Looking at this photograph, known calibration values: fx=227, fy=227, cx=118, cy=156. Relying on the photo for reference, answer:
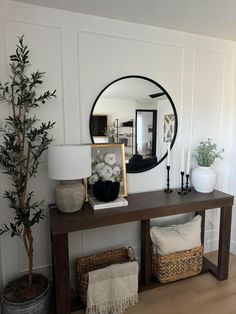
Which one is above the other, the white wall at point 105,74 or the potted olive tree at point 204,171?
the white wall at point 105,74

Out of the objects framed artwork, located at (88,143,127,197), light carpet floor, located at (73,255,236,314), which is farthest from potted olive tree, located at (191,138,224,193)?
light carpet floor, located at (73,255,236,314)

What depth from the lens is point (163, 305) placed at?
1887mm

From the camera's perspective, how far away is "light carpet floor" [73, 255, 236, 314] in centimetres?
183

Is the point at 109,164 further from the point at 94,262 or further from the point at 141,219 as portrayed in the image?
the point at 94,262

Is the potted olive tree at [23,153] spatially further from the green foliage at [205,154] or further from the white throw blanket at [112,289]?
the green foliage at [205,154]

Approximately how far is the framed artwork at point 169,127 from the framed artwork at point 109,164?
0.52 meters

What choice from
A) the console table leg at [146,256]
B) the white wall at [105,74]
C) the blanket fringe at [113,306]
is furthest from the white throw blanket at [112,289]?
the white wall at [105,74]

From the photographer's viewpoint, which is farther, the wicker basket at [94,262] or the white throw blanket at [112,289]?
the wicker basket at [94,262]

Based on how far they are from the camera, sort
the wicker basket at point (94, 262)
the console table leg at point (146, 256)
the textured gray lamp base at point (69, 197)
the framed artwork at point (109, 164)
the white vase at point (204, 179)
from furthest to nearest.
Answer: the white vase at point (204, 179), the console table leg at point (146, 256), the framed artwork at point (109, 164), the wicker basket at point (94, 262), the textured gray lamp base at point (69, 197)

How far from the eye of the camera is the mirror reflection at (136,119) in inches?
80.4

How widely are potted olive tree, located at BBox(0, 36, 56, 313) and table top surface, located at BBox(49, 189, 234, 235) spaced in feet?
0.78

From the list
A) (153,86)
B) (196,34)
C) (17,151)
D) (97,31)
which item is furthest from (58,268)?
(196,34)

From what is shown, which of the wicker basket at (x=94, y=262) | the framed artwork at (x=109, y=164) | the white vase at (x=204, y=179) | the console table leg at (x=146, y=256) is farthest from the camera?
the white vase at (x=204, y=179)

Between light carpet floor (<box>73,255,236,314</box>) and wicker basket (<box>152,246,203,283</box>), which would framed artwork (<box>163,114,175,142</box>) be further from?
light carpet floor (<box>73,255,236,314</box>)
